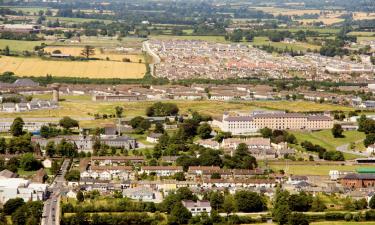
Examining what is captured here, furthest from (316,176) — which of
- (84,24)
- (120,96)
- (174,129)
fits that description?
(84,24)

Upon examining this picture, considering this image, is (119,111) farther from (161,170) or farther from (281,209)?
(281,209)

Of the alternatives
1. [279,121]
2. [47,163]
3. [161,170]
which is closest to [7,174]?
[47,163]

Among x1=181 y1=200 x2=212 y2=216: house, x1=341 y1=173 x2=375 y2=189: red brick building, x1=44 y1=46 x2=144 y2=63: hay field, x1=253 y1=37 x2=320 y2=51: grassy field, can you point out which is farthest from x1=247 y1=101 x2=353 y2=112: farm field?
x1=253 y1=37 x2=320 y2=51: grassy field

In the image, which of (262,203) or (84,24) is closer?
(262,203)

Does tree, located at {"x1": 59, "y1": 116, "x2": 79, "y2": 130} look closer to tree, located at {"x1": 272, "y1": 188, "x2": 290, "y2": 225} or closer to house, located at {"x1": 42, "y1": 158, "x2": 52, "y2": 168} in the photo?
house, located at {"x1": 42, "y1": 158, "x2": 52, "y2": 168}

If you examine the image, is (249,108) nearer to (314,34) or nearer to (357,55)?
(357,55)

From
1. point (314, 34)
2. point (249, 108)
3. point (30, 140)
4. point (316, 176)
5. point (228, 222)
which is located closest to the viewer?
point (228, 222)

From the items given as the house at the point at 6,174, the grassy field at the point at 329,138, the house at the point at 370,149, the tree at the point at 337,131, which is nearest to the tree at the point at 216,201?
the house at the point at 6,174
